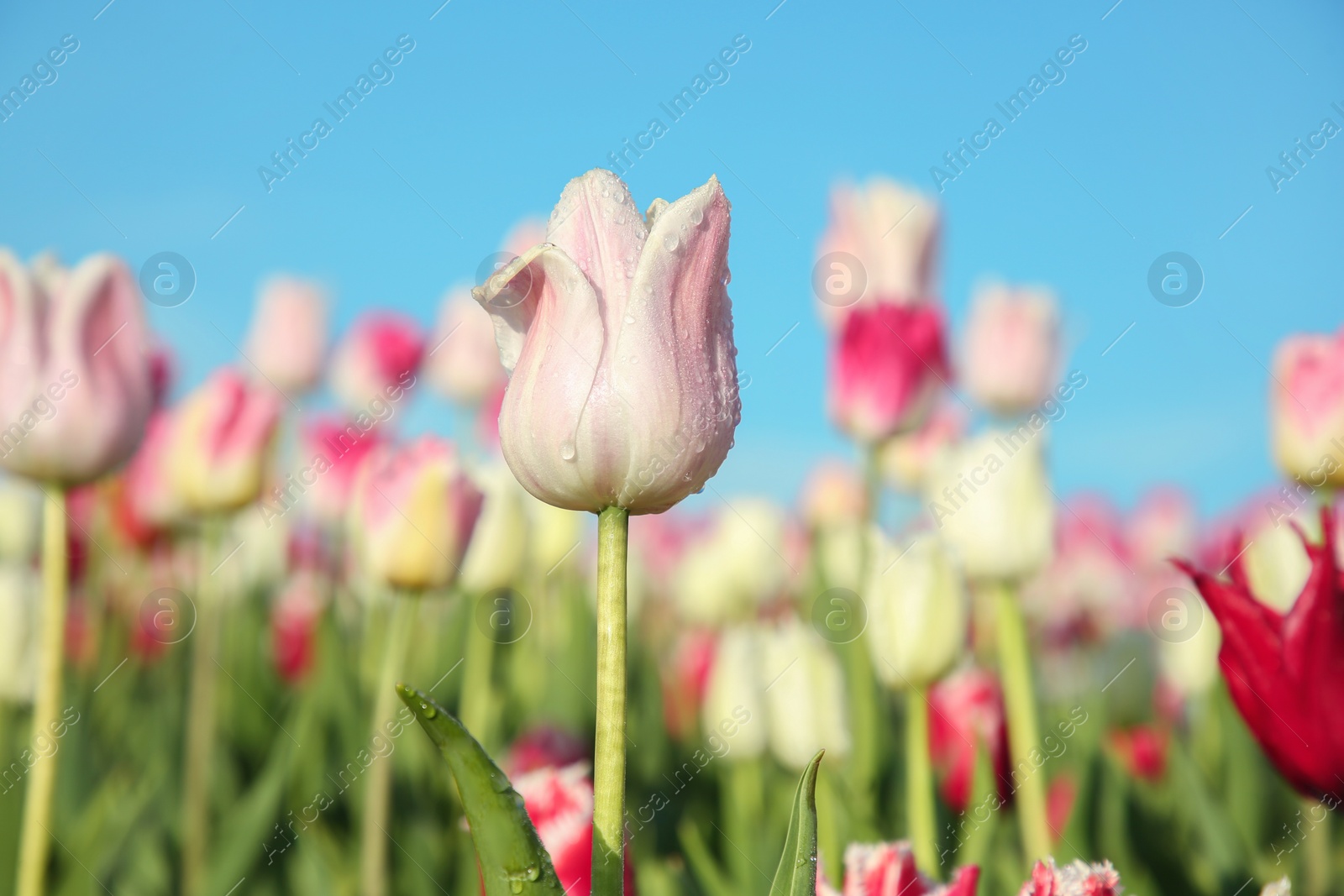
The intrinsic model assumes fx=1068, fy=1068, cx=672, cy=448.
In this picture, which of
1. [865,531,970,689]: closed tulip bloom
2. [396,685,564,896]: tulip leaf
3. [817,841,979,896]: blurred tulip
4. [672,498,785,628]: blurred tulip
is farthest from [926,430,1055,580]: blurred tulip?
[672,498,785,628]: blurred tulip

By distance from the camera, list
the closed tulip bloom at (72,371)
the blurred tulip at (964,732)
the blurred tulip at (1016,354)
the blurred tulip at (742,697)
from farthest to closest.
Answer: the blurred tulip at (1016,354), the blurred tulip at (742,697), the blurred tulip at (964,732), the closed tulip bloom at (72,371)

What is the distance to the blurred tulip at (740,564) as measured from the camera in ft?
11.4

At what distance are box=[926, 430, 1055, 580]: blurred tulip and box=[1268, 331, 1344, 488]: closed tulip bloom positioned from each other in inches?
16.1

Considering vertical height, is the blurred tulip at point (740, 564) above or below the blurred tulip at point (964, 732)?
above

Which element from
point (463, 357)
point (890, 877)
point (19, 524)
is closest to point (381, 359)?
point (463, 357)

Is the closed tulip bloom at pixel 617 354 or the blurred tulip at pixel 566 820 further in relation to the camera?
the blurred tulip at pixel 566 820

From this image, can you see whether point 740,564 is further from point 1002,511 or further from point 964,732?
point 1002,511

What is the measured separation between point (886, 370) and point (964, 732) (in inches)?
29.2

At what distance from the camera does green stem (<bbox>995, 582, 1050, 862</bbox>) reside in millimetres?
1513

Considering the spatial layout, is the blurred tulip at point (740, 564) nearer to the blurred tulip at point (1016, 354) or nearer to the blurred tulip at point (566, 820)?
the blurred tulip at point (1016, 354)

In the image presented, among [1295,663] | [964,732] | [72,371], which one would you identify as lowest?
[964,732]

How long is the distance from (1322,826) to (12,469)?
1.66 m

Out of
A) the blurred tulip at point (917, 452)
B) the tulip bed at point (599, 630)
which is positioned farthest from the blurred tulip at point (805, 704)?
the blurred tulip at point (917, 452)

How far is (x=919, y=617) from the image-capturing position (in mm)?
1601
